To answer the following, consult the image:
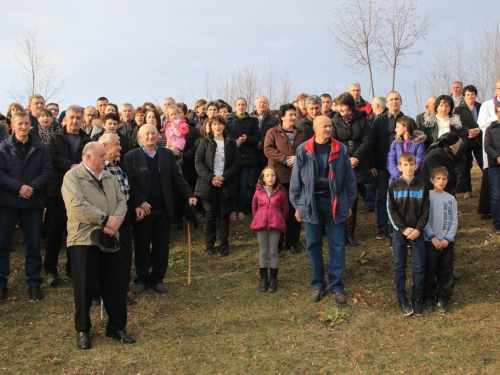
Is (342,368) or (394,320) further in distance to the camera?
(394,320)

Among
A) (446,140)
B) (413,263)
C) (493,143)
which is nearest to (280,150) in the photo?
(446,140)

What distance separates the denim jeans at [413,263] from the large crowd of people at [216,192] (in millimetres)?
13

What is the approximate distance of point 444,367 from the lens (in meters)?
4.89

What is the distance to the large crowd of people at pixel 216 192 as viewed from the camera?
18.0 feet

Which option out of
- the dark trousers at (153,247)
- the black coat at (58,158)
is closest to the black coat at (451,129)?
the dark trousers at (153,247)

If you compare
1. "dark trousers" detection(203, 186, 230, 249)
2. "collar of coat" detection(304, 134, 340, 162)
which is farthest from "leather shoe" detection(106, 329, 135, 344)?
"collar of coat" detection(304, 134, 340, 162)

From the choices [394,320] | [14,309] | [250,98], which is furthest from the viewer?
[250,98]

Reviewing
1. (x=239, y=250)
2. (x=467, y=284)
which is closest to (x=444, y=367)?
(x=467, y=284)

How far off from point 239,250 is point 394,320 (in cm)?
331

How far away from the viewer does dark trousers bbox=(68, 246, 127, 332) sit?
5246 mm

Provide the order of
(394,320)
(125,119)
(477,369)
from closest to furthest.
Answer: (477,369), (394,320), (125,119)

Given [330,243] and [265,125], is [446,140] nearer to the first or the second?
[330,243]

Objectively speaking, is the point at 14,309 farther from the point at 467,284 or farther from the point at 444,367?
the point at 467,284

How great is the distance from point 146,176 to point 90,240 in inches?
69.7
